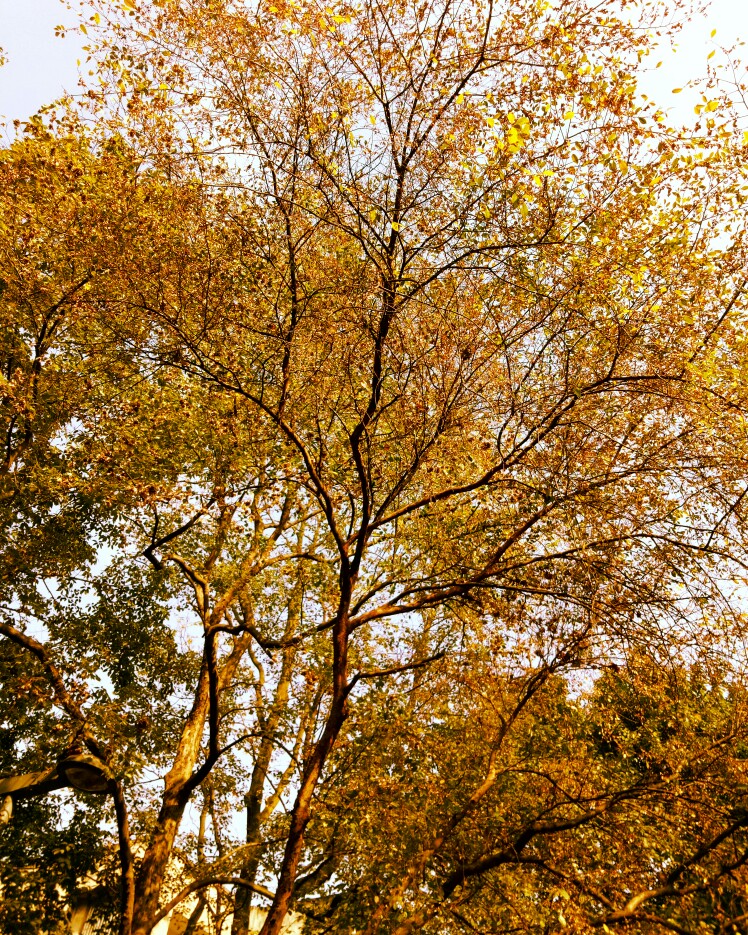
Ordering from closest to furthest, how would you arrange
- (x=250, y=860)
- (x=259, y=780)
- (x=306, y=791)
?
(x=306, y=791)
(x=250, y=860)
(x=259, y=780)

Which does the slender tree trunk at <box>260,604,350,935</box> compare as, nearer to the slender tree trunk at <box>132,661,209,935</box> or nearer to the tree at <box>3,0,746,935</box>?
the tree at <box>3,0,746,935</box>

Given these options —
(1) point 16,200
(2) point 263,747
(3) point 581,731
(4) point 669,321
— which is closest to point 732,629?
(4) point 669,321

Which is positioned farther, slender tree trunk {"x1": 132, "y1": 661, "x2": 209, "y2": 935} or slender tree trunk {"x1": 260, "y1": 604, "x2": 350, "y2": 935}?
slender tree trunk {"x1": 132, "y1": 661, "x2": 209, "y2": 935}

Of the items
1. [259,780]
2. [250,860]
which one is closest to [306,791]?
[250,860]

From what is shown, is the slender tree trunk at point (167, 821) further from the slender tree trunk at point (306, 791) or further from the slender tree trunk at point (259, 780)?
the slender tree trunk at point (306, 791)

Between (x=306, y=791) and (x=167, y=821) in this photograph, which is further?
(x=167, y=821)

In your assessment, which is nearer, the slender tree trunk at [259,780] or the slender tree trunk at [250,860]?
the slender tree trunk at [259,780]

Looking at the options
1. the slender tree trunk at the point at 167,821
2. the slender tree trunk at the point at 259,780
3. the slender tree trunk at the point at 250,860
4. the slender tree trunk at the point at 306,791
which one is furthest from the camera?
the slender tree trunk at the point at 250,860

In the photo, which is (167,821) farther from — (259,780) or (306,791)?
(306,791)

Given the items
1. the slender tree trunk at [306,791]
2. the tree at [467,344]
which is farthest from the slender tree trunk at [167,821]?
the slender tree trunk at [306,791]

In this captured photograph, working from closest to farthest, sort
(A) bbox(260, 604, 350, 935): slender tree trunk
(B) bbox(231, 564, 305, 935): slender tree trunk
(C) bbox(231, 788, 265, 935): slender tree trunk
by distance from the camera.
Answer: (A) bbox(260, 604, 350, 935): slender tree trunk → (B) bbox(231, 564, 305, 935): slender tree trunk → (C) bbox(231, 788, 265, 935): slender tree trunk

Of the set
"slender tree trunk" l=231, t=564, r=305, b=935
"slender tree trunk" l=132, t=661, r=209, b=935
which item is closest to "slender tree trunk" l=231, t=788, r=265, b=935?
"slender tree trunk" l=231, t=564, r=305, b=935

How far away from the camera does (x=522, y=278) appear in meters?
7.37

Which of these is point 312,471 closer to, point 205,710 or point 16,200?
point 205,710
